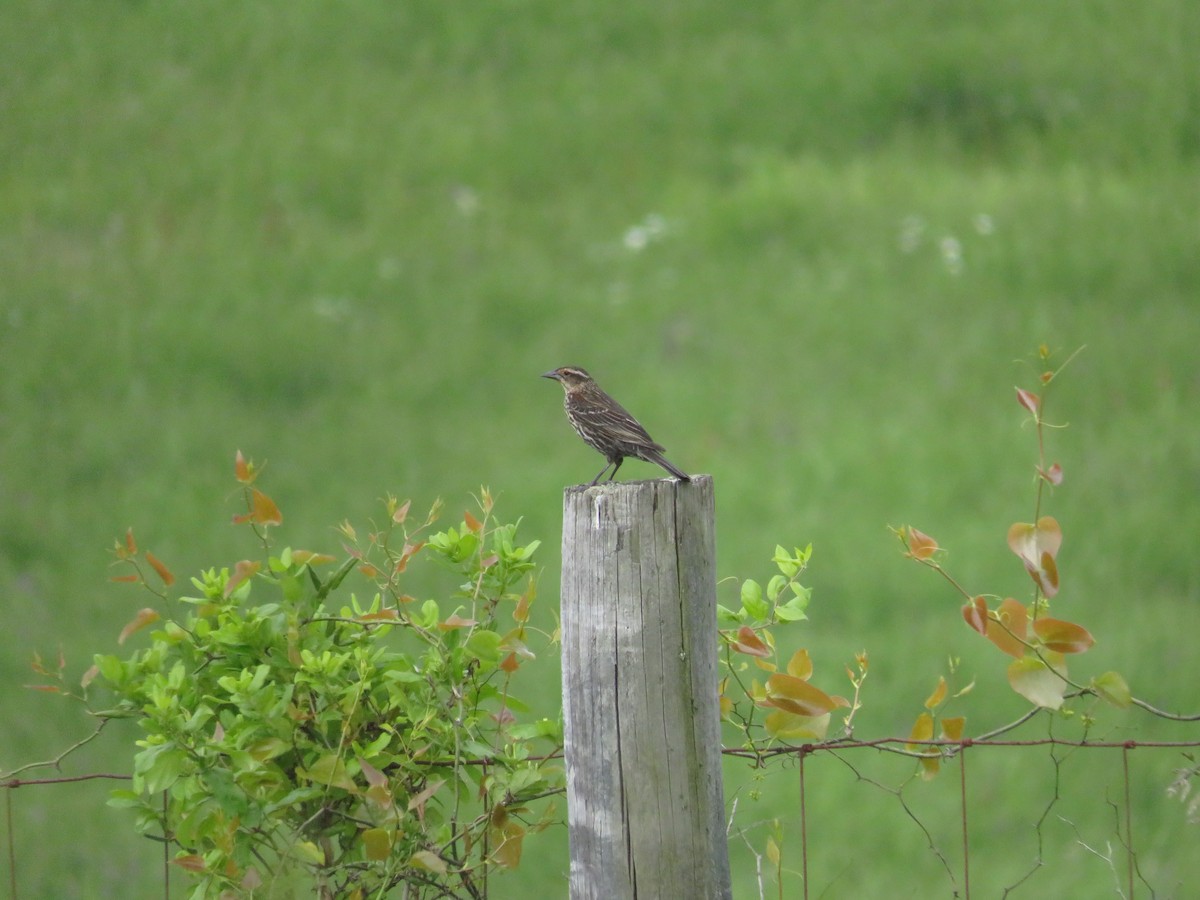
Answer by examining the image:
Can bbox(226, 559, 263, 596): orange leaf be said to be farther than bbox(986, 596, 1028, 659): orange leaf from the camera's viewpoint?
Yes

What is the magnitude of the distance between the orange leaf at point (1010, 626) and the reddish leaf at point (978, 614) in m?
0.02

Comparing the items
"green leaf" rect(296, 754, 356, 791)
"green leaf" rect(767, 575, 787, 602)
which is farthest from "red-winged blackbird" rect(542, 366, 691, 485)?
"green leaf" rect(296, 754, 356, 791)

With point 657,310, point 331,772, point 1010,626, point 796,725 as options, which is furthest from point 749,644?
point 657,310

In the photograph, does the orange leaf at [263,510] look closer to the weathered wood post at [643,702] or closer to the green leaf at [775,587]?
the weathered wood post at [643,702]

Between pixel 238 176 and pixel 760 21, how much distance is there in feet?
23.5

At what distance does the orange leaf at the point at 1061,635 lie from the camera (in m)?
2.75

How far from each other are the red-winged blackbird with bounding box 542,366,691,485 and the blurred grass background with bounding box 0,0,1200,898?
3.83 m

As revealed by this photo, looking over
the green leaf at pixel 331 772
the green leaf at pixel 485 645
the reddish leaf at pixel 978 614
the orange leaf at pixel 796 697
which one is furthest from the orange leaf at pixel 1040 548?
the green leaf at pixel 331 772

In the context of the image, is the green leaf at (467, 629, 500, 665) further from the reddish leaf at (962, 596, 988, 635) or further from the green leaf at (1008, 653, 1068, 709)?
the green leaf at (1008, 653, 1068, 709)

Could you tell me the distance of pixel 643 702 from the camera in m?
2.53

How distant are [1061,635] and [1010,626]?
0.35 ft

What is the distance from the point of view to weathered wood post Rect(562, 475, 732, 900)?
2.53 m

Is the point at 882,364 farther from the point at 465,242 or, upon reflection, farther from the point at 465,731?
the point at 465,731

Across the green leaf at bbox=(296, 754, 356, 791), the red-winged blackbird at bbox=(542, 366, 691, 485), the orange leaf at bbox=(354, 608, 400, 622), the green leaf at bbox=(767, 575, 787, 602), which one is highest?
the red-winged blackbird at bbox=(542, 366, 691, 485)
